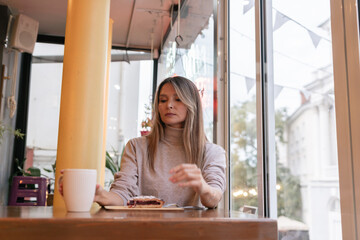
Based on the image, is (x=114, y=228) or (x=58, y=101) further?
(x=58, y=101)

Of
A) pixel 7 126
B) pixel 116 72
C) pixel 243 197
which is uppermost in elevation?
pixel 116 72

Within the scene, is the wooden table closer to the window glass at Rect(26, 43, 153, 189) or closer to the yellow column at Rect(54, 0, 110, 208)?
the yellow column at Rect(54, 0, 110, 208)

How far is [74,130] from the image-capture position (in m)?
2.52

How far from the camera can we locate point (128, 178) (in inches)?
60.6

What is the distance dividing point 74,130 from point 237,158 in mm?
1075

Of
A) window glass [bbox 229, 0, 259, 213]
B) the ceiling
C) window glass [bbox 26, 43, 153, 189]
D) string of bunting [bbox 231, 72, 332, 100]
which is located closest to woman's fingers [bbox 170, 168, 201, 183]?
string of bunting [bbox 231, 72, 332, 100]

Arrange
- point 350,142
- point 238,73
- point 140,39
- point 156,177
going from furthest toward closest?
1. point 140,39
2. point 238,73
3. point 156,177
4. point 350,142

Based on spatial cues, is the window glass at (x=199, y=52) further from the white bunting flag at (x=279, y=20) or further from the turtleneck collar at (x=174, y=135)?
the turtleneck collar at (x=174, y=135)

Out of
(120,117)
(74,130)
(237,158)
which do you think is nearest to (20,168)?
(120,117)

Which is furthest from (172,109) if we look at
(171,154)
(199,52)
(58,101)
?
(58,101)

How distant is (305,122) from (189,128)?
1.82 feet

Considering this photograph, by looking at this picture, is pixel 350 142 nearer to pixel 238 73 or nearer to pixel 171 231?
pixel 171 231

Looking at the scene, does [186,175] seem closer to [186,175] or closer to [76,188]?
[186,175]

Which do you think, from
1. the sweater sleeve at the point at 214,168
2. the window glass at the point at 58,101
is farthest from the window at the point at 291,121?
the window glass at the point at 58,101
